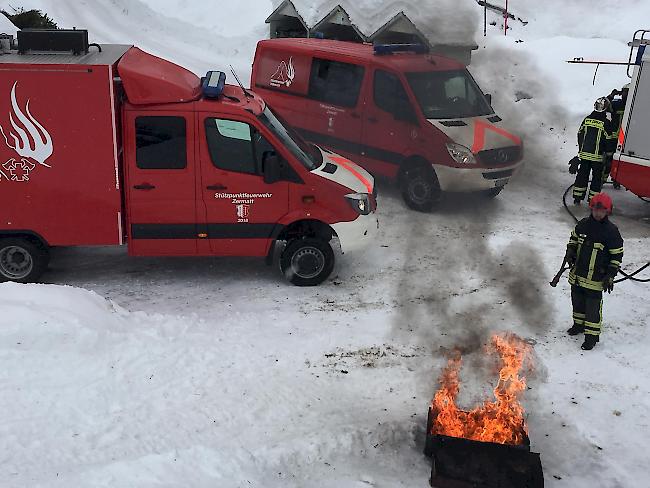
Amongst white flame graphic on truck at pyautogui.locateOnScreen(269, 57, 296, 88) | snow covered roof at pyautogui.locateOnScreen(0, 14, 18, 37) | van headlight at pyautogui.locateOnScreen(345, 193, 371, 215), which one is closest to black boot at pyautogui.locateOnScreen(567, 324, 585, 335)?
van headlight at pyautogui.locateOnScreen(345, 193, 371, 215)

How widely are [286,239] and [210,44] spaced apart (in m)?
16.3

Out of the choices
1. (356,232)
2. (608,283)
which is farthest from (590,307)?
(356,232)

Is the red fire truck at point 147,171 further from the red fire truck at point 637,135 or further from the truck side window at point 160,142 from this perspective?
the red fire truck at point 637,135

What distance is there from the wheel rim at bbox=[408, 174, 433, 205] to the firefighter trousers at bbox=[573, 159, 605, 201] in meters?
2.93

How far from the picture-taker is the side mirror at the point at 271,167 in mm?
8398

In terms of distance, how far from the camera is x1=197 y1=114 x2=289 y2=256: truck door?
842 cm

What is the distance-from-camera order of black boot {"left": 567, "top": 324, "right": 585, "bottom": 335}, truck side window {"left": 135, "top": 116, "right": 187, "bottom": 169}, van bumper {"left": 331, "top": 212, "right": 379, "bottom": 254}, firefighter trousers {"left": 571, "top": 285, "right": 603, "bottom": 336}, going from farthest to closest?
van bumper {"left": 331, "top": 212, "right": 379, "bottom": 254}
truck side window {"left": 135, "top": 116, "right": 187, "bottom": 169}
black boot {"left": 567, "top": 324, "right": 585, "bottom": 335}
firefighter trousers {"left": 571, "top": 285, "right": 603, "bottom": 336}

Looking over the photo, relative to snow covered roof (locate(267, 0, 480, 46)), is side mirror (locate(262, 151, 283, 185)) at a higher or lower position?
lower

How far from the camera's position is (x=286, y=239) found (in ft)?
29.3

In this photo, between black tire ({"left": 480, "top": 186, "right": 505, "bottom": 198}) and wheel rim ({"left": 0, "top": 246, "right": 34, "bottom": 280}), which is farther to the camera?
black tire ({"left": 480, "top": 186, "right": 505, "bottom": 198})

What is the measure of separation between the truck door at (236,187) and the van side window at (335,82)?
13.4 ft

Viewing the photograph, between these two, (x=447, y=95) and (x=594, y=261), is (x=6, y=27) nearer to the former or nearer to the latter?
(x=447, y=95)

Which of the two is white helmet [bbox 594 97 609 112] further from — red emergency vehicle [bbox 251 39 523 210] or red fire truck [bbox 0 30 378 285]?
red fire truck [bbox 0 30 378 285]

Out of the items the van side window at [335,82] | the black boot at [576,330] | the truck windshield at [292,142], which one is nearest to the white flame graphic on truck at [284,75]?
the van side window at [335,82]
